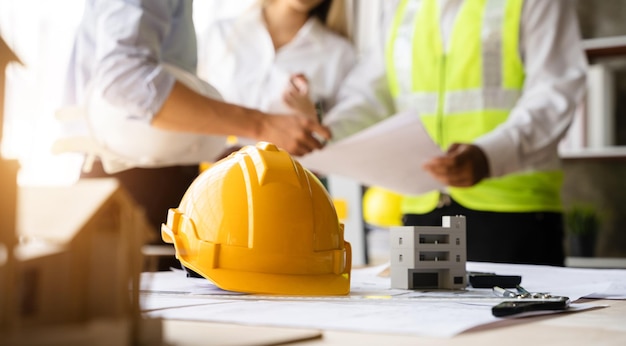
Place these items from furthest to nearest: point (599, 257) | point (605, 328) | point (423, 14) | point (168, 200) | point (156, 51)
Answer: point (599, 257) < point (423, 14) < point (168, 200) < point (156, 51) < point (605, 328)

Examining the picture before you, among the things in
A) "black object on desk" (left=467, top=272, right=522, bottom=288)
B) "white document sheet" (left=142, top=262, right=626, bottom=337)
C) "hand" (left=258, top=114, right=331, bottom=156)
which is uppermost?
"hand" (left=258, top=114, right=331, bottom=156)

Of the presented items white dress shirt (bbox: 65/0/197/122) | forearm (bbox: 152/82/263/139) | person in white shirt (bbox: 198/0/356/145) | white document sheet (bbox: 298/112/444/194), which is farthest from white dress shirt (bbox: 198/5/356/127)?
white dress shirt (bbox: 65/0/197/122)

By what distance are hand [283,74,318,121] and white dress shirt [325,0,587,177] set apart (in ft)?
0.46

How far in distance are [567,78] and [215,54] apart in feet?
3.45

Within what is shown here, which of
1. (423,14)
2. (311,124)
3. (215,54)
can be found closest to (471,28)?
(423,14)

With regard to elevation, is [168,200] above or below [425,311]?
above

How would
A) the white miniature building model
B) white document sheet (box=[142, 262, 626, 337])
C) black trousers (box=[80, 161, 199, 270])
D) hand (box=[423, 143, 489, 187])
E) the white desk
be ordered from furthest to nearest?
hand (box=[423, 143, 489, 187]) < black trousers (box=[80, 161, 199, 270]) < the white miniature building model < white document sheet (box=[142, 262, 626, 337]) < the white desk

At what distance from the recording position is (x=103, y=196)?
441mm

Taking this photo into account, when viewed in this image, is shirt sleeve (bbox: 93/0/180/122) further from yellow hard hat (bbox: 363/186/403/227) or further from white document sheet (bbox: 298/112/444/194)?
yellow hard hat (bbox: 363/186/403/227)

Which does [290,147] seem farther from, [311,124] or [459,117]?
[459,117]

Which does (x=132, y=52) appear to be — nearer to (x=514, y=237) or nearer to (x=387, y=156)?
(x=387, y=156)

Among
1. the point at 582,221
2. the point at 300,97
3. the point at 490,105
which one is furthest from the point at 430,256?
the point at 582,221

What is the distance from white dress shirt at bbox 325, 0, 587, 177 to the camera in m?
1.93

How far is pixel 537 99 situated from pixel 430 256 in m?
0.98
